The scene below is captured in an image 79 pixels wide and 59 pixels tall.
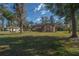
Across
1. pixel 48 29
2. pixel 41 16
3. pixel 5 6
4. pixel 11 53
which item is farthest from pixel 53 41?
pixel 5 6

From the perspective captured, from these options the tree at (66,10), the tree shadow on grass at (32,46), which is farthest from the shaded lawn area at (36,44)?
the tree at (66,10)

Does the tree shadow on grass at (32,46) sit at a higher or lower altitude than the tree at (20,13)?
lower

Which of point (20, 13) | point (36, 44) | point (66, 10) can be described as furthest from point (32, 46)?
point (66, 10)

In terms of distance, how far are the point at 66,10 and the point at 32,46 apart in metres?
0.38

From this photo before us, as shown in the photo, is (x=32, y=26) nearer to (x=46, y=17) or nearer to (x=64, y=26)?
(x=46, y=17)

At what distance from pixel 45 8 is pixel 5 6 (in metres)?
0.30

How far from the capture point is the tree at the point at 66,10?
5.37ft

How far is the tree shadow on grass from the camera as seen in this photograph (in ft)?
5.31

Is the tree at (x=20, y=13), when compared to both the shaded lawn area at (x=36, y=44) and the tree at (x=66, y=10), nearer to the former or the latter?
the shaded lawn area at (x=36, y=44)

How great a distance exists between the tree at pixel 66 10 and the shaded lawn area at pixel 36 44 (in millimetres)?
107

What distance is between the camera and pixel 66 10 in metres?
1.65

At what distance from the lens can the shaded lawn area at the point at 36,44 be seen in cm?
162

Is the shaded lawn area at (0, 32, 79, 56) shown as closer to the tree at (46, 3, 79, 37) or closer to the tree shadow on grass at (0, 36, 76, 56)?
the tree shadow on grass at (0, 36, 76, 56)

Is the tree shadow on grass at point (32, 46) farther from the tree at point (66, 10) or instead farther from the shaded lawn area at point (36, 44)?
the tree at point (66, 10)
